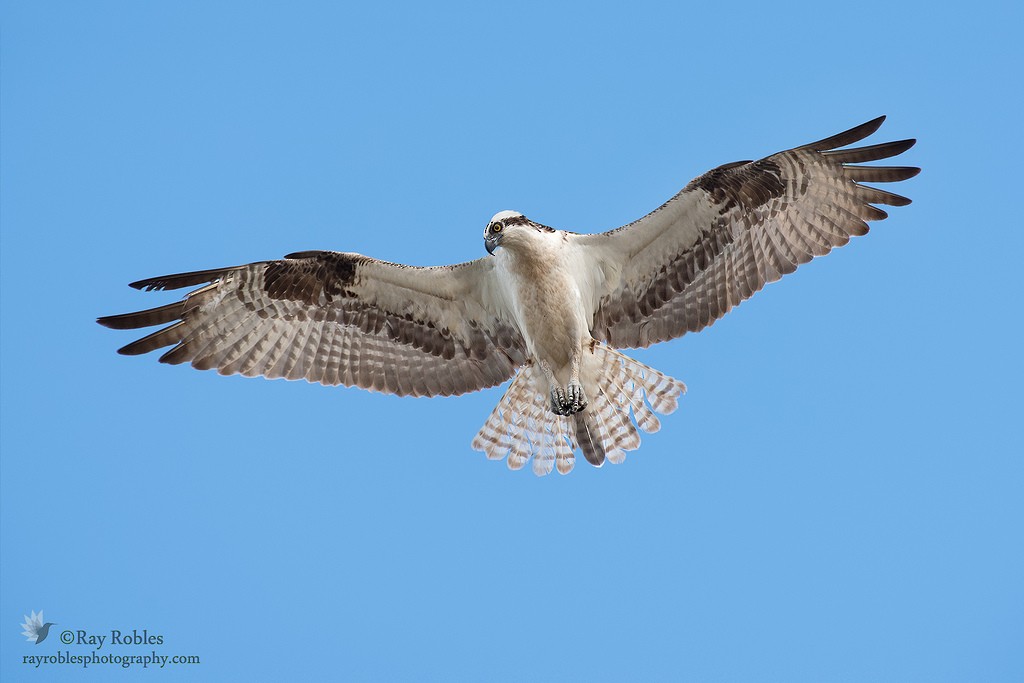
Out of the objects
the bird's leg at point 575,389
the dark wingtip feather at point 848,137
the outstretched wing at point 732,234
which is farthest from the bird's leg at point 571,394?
the dark wingtip feather at point 848,137

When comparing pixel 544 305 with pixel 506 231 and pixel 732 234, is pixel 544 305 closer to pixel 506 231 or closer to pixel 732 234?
pixel 506 231

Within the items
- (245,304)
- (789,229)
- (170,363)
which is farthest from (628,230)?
(170,363)

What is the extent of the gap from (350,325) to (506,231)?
190 centimetres

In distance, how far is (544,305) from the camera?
33.9 feet

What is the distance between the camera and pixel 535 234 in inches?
400

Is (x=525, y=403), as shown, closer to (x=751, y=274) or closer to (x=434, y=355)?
(x=434, y=355)

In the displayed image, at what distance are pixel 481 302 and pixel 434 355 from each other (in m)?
0.69

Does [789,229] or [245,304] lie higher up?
[245,304]

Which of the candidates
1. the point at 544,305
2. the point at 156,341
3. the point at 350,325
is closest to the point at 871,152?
the point at 544,305

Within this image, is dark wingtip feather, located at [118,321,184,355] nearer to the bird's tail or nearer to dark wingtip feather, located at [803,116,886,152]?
the bird's tail

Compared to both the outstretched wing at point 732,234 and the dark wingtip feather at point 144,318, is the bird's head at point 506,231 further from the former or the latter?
the dark wingtip feather at point 144,318

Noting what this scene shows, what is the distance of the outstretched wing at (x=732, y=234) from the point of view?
33.7 ft

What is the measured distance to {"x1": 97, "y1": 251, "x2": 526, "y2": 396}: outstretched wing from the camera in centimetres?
1059

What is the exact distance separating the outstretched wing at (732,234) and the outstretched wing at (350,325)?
1.21 metres
